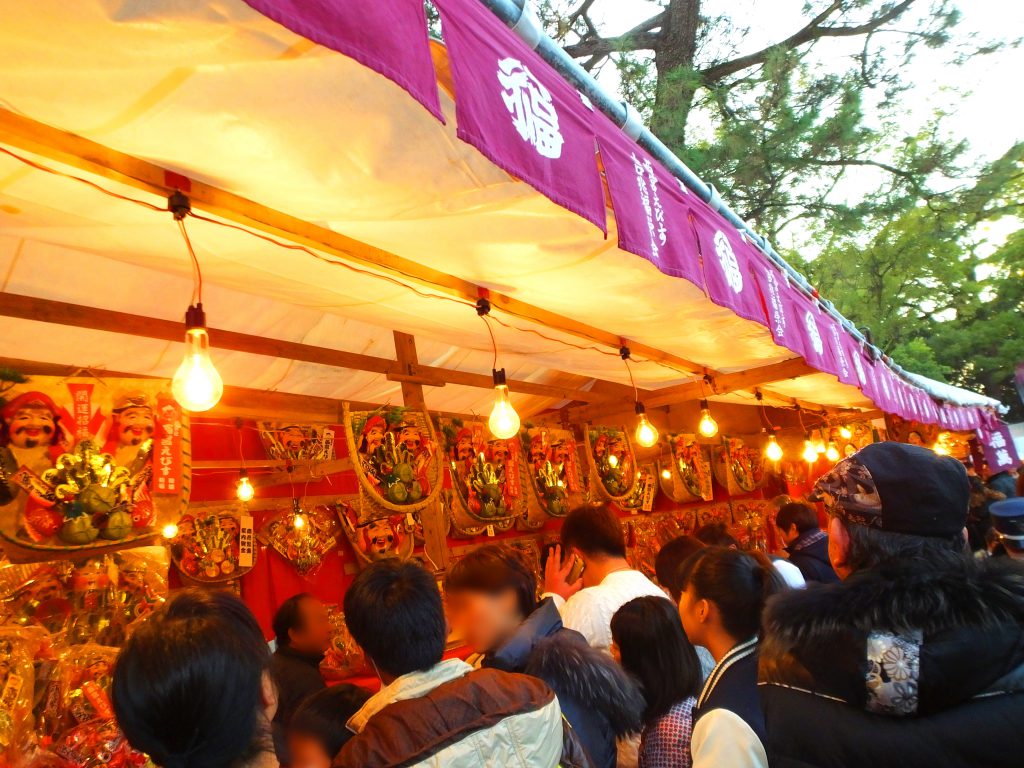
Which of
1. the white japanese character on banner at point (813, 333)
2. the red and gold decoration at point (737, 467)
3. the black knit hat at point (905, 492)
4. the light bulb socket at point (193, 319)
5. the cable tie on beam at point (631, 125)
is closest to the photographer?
the black knit hat at point (905, 492)

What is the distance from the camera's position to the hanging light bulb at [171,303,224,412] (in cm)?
275

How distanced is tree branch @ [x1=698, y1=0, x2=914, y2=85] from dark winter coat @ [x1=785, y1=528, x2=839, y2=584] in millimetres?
11090

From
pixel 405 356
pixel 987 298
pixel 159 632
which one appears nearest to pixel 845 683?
pixel 159 632

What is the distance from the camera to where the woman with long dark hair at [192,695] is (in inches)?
53.0

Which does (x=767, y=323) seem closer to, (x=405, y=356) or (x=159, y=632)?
(x=405, y=356)

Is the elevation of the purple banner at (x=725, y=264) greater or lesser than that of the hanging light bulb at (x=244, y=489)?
greater

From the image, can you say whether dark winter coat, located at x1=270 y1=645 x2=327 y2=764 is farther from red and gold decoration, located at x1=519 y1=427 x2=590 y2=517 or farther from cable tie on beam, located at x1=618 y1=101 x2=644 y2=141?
cable tie on beam, located at x1=618 y1=101 x2=644 y2=141

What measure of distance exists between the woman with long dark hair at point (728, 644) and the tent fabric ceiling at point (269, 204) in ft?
5.35

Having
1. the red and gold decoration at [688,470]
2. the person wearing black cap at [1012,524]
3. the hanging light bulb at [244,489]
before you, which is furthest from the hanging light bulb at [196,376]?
the red and gold decoration at [688,470]

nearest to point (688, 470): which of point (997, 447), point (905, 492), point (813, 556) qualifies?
point (813, 556)

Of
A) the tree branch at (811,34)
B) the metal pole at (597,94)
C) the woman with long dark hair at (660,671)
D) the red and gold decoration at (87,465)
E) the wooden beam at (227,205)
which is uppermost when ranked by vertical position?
the tree branch at (811,34)

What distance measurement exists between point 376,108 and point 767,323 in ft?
10.5

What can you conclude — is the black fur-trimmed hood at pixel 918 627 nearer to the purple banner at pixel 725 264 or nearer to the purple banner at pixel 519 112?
the purple banner at pixel 519 112

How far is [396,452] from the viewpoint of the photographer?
4.58 metres
